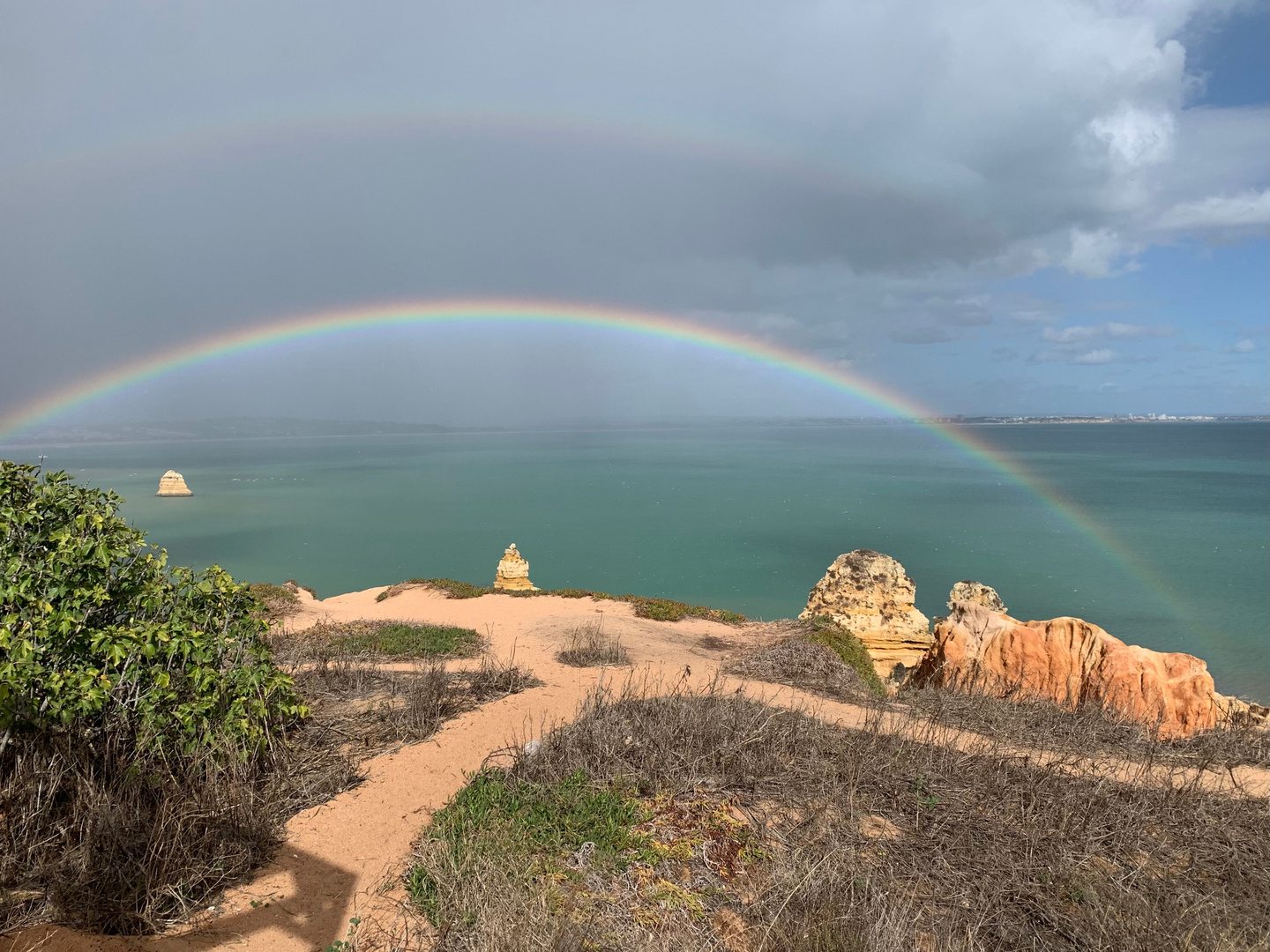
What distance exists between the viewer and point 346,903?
4.34 meters

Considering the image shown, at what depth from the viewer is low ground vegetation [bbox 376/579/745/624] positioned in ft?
59.9

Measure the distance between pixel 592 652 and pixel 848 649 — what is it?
552cm

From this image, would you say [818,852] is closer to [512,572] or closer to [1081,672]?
[1081,672]

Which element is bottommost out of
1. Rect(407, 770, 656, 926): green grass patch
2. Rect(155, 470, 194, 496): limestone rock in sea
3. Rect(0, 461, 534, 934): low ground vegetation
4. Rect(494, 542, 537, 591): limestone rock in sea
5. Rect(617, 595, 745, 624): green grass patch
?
Rect(155, 470, 194, 496): limestone rock in sea

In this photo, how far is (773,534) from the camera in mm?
58125

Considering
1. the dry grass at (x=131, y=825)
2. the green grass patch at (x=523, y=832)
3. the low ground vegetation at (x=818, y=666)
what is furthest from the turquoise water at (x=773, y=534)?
the dry grass at (x=131, y=825)

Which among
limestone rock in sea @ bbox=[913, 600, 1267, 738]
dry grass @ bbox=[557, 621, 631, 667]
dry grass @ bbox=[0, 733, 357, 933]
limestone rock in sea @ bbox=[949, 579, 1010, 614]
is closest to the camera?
dry grass @ bbox=[0, 733, 357, 933]

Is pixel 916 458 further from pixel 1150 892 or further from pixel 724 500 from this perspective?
pixel 1150 892

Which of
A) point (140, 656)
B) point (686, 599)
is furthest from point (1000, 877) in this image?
point (686, 599)

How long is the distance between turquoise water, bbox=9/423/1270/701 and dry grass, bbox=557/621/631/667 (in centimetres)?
2207

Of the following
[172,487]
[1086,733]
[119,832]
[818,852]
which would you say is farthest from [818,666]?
[172,487]

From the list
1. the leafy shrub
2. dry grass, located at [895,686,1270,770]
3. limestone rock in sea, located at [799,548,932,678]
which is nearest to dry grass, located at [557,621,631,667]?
dry grass, located at [895,686,1270,770]

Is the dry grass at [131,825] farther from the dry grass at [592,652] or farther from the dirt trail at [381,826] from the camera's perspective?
the dry grass at [592,652]

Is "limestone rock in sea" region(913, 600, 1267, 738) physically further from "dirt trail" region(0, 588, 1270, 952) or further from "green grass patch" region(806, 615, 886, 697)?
"dirt trail" region(0, 588, 1270, 952)
